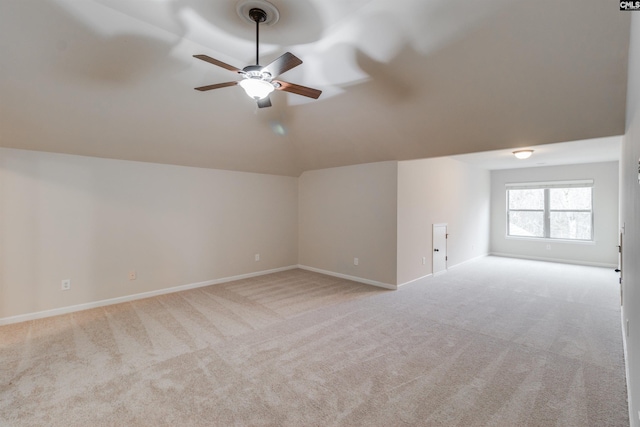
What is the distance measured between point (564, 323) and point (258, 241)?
4.91 metres

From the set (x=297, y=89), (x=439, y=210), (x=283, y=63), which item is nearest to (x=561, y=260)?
(x=439, y=210)

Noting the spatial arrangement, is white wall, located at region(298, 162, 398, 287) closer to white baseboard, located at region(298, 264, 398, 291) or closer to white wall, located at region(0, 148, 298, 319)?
white baseboard, located at region(298, 264, 398, 291)

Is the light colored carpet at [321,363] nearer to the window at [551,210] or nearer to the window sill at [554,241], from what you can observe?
the window sill at [554,241]

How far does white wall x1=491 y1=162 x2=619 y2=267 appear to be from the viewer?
650 cm

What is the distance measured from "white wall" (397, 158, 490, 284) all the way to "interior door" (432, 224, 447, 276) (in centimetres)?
15

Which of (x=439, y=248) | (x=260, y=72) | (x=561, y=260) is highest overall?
(x=260, y=72)

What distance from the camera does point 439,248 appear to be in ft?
19.3

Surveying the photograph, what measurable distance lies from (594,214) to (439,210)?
4.13 metres

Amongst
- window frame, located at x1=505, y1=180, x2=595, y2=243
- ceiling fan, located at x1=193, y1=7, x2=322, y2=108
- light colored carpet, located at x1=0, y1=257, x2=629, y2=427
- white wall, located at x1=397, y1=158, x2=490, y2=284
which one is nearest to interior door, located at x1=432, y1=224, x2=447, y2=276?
white wall, located at x1=397, y1=158, x2=490, y2=284

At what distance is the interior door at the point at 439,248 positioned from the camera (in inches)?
226

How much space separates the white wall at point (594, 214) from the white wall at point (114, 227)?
672cm

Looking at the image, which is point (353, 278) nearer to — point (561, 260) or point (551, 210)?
point (561, 260)

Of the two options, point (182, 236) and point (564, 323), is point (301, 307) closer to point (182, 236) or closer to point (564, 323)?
point (182, 236)

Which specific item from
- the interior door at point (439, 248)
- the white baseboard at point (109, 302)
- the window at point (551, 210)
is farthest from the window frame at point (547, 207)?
the white baseboard at point (109, 302)
